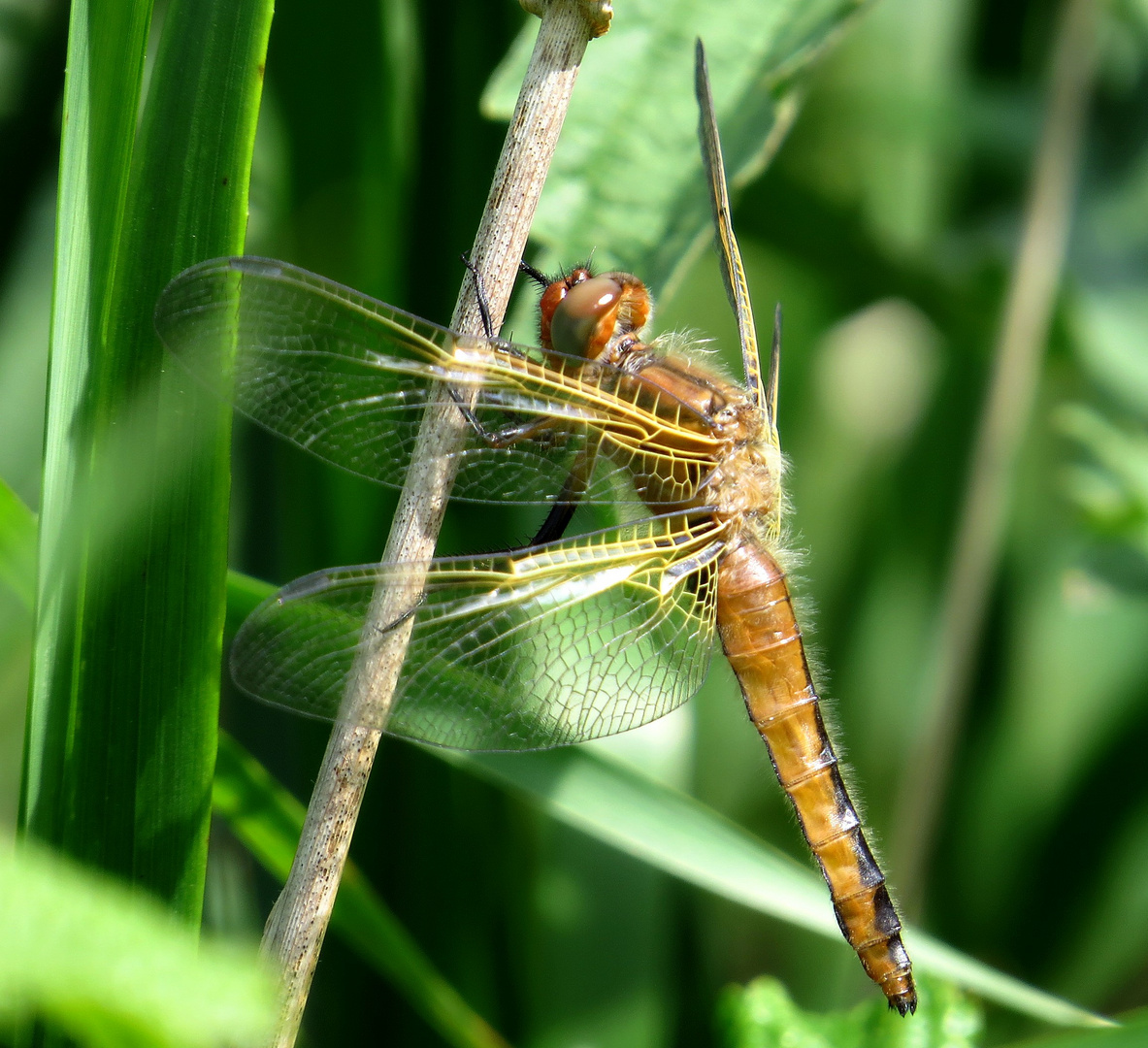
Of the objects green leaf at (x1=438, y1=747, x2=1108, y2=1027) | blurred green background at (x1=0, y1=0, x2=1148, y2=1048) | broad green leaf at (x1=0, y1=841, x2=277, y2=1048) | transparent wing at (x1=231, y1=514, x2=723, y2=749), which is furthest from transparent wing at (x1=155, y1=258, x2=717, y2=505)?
broad green leaf at (x1=0, y1=841, x2=277, y2=1048)

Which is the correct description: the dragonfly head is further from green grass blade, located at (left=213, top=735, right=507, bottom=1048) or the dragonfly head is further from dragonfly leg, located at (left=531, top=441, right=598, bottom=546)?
green grass blade, located at (left=213, top=735, right=507, bottom=1048)

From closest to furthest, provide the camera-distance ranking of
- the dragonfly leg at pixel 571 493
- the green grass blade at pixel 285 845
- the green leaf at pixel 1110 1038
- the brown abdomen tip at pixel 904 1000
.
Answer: the green leaf at pixel 1110 1038 → the green grass blade at pixel 285 845 → the brown abdomen tip at pixel 904 1000 → the dragonfly leg at pixel 571 493

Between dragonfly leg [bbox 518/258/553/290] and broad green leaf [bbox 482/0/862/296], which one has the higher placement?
broad green leaf [bbox 482/0/862/296]

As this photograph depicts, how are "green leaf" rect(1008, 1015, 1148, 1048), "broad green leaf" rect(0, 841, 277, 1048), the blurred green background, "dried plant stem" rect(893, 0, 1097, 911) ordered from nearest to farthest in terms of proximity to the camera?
"broad green leaf" rect(0, 841, 277, 1048) < "green leaf" rect(1008, 1015, 1148, 1048) < the blurred green background < "dried plant stem" rect(893, 0, 1097, 911)

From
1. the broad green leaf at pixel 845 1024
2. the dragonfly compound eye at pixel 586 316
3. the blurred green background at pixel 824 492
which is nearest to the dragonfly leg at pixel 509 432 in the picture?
the dragonfly compound eye at pixel 586 316

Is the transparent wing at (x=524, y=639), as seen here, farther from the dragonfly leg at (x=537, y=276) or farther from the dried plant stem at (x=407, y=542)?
the dragonfly leg at (x=537, y=276)

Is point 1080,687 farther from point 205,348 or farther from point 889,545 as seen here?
point 205,348

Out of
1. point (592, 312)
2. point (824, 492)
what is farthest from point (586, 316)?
point (824, 492)
